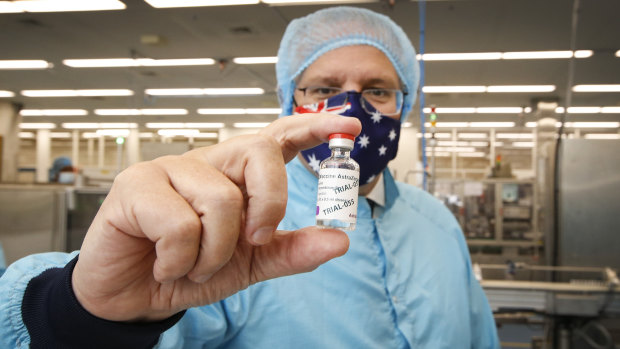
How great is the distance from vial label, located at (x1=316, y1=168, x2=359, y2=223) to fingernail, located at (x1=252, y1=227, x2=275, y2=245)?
155 mm

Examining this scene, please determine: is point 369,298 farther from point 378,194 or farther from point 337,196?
point 337,196

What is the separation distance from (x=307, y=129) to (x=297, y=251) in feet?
0.65

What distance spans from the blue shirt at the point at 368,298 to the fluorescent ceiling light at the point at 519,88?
321 inches

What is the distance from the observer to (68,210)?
3641 mm

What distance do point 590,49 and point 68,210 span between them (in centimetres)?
749

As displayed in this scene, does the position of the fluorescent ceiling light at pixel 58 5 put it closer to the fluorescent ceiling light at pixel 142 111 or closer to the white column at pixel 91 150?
the fluorescent ceiling light at pixel 142 111

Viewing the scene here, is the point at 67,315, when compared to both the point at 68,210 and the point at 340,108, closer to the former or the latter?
the point at 340,108

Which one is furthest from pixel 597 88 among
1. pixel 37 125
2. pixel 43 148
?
pixel 43 148

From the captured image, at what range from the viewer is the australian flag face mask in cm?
112

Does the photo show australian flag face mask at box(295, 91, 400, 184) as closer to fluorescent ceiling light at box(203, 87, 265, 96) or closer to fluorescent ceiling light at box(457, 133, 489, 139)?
fluorescent ceiling light at box(203, 87, 265, 96)

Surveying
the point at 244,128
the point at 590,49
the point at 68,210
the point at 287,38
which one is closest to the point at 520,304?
the point at 287,38

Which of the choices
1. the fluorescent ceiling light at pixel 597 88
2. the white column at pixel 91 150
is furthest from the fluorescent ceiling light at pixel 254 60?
the white column at pixel 91 150

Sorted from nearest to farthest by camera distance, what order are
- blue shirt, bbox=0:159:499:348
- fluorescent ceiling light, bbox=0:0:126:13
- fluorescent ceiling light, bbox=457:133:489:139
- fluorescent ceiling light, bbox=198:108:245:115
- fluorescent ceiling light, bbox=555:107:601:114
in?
blue shirt, bbox=0:159:499:348
fluorescent ceiling light, bbox=0:0:126:13
fluorescent ceiling light, bbox=555:107:601:114
fluorescent ceiling light, bbox=198:108:245:115
fluorescent ceiling light, bbox=457:133:489:139

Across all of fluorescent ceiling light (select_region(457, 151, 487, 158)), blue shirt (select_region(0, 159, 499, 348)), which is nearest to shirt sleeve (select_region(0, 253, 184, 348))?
blue shirt (select_region(0, 159, 499, 348))
